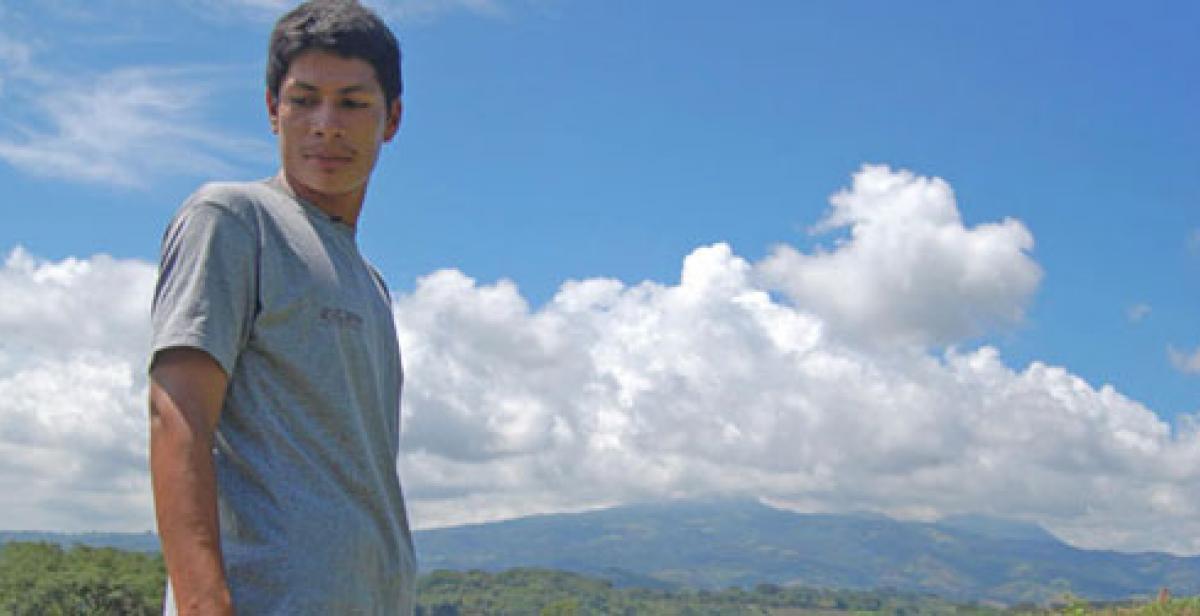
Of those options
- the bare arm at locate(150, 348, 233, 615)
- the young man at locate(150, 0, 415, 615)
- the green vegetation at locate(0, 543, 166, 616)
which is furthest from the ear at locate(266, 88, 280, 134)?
the green vegetation at locate(0, 543, 166, 616)

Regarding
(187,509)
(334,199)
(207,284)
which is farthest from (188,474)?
(334,199)

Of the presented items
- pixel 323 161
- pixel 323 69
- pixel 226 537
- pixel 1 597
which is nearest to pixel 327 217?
pixel 323 161

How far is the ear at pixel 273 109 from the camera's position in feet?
8.43

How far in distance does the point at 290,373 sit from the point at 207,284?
228 millimetres

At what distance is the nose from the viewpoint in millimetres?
2477

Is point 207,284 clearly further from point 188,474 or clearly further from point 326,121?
point 326,121

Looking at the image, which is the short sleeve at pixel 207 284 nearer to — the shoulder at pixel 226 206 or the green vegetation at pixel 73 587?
the shoulder at pixel 226 206

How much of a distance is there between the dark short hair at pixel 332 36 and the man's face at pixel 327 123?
0.06 feet

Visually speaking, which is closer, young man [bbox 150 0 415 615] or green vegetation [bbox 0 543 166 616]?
young man [bbox 150 0 415 615]

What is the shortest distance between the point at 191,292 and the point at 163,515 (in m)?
0.40

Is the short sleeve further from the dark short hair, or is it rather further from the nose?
the dark short hair

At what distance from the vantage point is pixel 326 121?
8.13 ft

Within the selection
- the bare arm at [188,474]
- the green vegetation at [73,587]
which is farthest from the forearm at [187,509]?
the green vegetation at [73,587]

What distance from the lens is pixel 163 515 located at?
6.57ft
